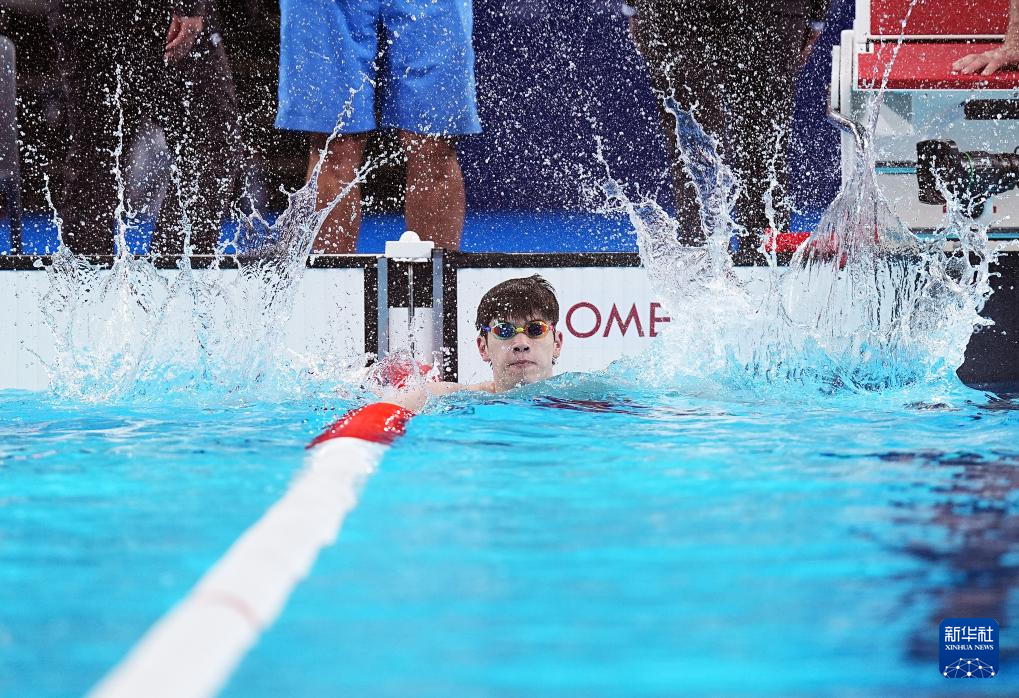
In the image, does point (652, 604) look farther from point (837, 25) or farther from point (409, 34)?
point (837, 25)

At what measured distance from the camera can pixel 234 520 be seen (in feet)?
4.50

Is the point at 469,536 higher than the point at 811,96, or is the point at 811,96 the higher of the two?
the point at 811,96

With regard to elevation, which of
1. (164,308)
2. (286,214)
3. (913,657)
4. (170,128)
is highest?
(170,128)

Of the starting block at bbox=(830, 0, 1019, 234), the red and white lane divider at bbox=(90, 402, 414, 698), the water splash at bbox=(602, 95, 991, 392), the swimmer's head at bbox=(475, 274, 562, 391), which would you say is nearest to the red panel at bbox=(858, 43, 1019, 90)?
the starting block at bbox=(830, 0, 1019, 234)

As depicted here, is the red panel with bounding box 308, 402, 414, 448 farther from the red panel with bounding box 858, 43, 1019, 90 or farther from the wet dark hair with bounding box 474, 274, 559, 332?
the red panel with bounding box 858, 43, 1019, 90

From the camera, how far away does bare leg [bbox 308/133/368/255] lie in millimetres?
3320

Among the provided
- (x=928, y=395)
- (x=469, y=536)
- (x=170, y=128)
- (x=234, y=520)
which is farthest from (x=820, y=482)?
(x=170, y=128)

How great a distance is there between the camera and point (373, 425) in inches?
79.7

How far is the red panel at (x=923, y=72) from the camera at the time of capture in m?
3.34

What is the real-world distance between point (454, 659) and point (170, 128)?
4.09m

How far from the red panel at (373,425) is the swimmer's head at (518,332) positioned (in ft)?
1.81

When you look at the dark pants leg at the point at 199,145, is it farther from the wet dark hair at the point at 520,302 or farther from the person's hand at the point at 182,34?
the wet dark hair at the point at 520,302

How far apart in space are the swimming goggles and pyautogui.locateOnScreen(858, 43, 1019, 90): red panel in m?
1.44

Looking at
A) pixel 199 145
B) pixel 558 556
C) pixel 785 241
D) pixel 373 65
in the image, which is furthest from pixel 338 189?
pixel 558 556
